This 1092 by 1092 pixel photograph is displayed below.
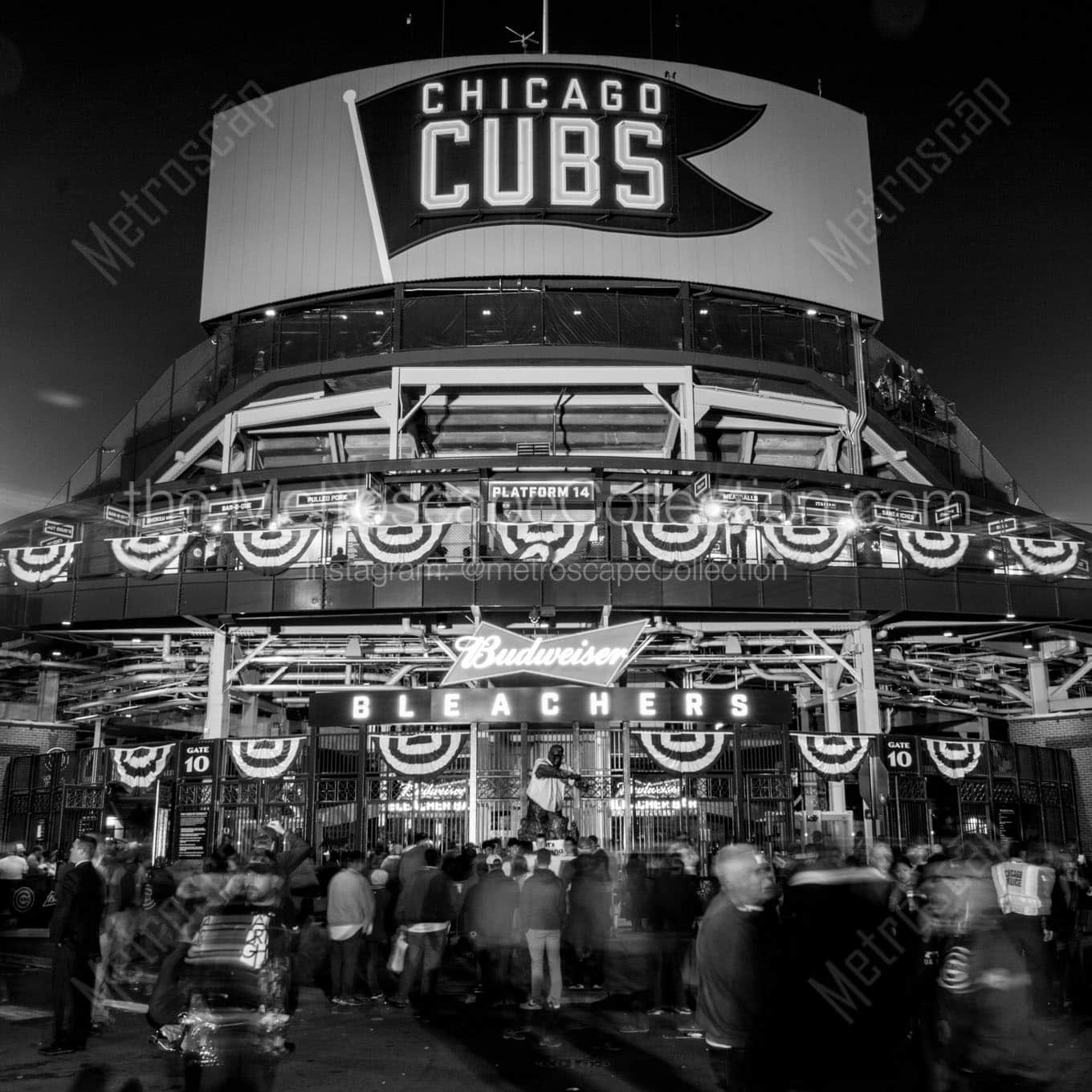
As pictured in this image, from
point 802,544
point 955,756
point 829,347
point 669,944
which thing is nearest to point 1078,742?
point 955,756

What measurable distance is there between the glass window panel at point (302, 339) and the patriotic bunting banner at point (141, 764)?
14.7 m

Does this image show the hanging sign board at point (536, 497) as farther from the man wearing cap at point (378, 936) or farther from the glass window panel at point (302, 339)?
the man wearing cap at point (378, 936)

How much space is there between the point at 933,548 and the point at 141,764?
63.9ft

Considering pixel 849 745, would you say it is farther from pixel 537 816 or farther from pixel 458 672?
pixel 458 672

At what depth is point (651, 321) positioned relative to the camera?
33.7 m

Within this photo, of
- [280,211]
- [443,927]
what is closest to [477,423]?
[280,211]

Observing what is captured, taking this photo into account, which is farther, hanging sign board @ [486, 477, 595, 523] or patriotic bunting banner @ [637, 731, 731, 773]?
hanging sign board @ [486, 477, 595, 523]

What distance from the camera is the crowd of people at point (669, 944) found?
240 inches

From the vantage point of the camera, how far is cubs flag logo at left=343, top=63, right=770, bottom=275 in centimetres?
3531

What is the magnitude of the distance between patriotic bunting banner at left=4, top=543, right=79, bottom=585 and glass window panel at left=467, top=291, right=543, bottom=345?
43.4 ft

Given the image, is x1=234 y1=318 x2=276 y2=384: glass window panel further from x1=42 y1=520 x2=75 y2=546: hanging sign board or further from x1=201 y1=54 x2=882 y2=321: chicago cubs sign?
x1=42 y1=520 x2=75 y2=546: hanging sign board

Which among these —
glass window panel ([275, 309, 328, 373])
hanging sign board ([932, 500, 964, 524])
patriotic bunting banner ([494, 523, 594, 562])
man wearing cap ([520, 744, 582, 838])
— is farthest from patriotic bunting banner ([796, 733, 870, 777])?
glass window panel ([275, 309, 328, 373])

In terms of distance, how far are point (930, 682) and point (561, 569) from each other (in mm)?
16815

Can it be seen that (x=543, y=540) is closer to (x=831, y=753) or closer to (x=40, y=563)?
(x=831, y=753)
